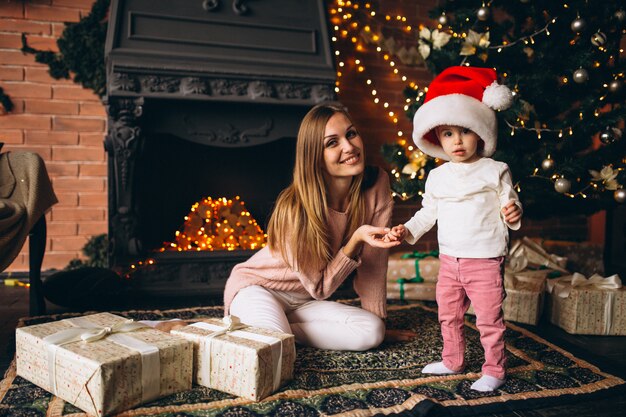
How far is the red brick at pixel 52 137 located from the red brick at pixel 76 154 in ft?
0.10

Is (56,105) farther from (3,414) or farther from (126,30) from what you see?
(3,414)

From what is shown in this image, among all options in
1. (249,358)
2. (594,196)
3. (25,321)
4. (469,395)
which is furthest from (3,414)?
(594,196)

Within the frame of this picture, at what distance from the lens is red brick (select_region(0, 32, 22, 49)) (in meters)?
2.46

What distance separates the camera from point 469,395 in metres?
1.24

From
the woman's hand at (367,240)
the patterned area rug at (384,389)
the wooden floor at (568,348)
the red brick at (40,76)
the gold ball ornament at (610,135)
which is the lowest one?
the wooden floor at (568,348)

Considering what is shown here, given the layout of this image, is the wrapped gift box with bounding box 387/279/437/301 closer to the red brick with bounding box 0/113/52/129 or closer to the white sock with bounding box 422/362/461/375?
the white sock with bounding box 422/362/461/375

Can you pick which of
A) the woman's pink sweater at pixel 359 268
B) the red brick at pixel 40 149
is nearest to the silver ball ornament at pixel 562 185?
the woman's pink sweater at pixel 359 268

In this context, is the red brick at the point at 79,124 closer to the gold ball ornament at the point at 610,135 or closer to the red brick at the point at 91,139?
the red brick at the point at 91,139

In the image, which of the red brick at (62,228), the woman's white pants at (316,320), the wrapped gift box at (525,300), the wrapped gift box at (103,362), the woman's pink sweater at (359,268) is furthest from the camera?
the red brick at (62,228)

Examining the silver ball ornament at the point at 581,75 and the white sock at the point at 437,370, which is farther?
the silver ball ornament at the point at 581,75

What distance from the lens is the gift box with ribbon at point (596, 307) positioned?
5.85 feet

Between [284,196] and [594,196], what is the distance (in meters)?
1.39

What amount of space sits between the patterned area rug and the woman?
0.10 m

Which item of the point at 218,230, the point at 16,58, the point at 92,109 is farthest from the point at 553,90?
the point at 16,58
